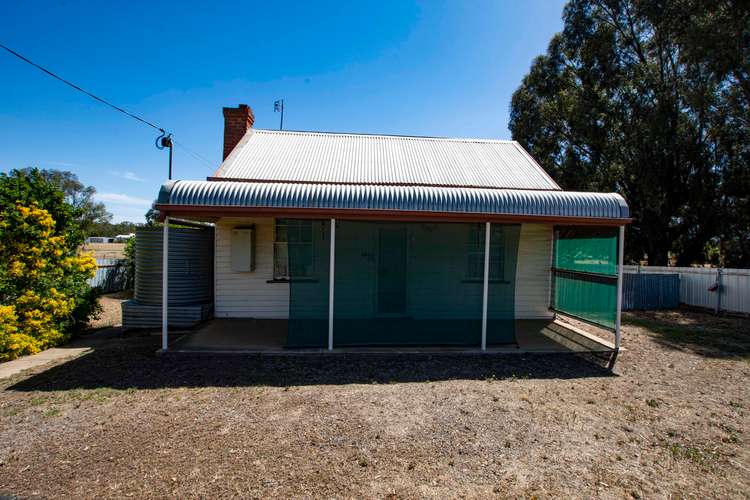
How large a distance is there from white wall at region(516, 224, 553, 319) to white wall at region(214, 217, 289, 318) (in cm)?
540

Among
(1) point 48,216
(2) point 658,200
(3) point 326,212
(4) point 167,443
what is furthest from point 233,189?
(2) point 658,200

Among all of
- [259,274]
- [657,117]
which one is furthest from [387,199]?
[657,117]

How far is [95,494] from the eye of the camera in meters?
2.93

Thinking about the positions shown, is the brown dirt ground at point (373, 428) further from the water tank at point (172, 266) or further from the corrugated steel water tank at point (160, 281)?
the water tank at point (172, 266)

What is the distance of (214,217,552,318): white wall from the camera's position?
8797 mm

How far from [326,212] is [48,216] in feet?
15.2

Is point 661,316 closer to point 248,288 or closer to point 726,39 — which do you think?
point 726,39

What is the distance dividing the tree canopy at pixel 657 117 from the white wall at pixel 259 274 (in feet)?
38.1

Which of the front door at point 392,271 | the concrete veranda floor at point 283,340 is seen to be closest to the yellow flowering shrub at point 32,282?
the concrete veranda floor at point 283,340

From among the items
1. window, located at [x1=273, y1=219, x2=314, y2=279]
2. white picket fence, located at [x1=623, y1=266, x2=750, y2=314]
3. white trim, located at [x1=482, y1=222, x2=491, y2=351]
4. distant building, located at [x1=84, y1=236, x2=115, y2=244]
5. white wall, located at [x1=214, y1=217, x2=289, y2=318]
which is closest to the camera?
window, located at [x1=273, y1=219, x2=314, y2=279]

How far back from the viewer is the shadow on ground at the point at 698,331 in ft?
25.8

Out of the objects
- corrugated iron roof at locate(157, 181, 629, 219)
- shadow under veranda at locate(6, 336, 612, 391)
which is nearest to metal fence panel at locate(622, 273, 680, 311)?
shadow under veranda at locate(6, 336, 612, 391)

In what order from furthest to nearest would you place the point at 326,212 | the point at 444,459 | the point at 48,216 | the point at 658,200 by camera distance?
the point at 658,200 < the point at 48,216 < the point at 326,212 < the point at 444,459

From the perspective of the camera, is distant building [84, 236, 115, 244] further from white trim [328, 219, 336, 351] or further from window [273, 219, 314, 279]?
white trim [328, 219, 336, 351]
